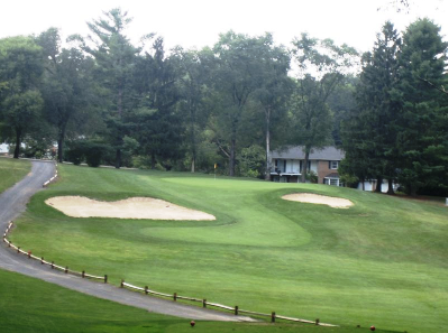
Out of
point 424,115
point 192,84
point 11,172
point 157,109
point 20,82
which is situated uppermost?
point 192,84

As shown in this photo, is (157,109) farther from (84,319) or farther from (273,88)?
(84,319)

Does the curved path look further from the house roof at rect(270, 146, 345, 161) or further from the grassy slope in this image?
the house roof at rect(270, 146, 345, 161)

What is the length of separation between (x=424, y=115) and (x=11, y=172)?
41242mm

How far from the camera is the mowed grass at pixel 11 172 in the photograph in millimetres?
38600

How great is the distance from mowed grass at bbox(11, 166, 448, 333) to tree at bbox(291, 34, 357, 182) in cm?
3059

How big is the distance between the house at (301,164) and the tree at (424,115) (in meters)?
31.8

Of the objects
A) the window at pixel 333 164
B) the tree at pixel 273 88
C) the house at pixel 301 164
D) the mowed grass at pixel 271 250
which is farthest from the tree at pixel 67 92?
the window at pixel 333 164

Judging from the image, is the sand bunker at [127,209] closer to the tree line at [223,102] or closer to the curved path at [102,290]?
the curved path at [102,290]

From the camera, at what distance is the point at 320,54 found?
75.1 meters

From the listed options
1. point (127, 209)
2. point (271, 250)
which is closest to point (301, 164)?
point (127, 209)

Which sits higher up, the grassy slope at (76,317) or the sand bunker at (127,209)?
the sand bunker at (127,209)

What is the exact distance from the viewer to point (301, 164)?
94.8 m

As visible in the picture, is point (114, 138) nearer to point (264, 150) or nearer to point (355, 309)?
point (264, 150)

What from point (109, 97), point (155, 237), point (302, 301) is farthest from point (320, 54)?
point (302, 301)
